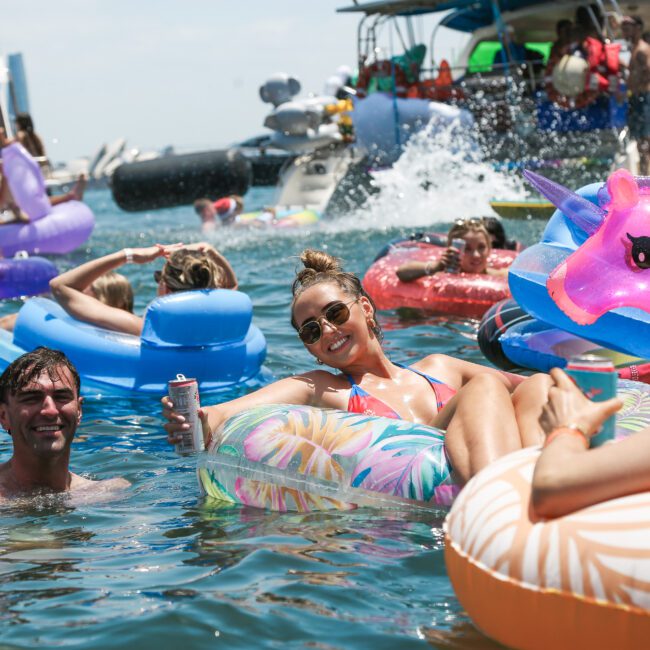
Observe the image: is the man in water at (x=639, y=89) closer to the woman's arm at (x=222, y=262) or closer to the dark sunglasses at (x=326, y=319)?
the woman's arm at (x=222, y=262)

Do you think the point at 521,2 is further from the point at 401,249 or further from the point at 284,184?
the point at 401,249

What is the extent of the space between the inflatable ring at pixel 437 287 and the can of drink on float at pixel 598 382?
5.35 m

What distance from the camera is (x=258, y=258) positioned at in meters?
12.5

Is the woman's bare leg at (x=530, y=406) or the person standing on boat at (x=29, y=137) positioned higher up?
the woman's bare leg at (x=530, y=406)

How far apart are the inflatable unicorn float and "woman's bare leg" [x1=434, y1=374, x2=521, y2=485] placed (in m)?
1.01

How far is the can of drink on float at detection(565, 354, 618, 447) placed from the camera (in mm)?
2461

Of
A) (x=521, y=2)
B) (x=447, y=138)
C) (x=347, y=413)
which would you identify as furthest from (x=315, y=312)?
(x=521, y=2)

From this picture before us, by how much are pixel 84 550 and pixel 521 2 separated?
43.8ft

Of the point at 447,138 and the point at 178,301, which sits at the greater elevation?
the point at 178,301

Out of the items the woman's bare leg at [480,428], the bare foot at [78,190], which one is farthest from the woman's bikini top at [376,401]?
the bare foot at [78,190]

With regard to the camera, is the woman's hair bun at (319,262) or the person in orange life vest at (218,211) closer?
the woman's hair bun at (319,262)

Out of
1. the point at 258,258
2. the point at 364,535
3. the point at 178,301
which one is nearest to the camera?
the point at 364,535

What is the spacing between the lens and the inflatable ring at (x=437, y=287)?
7.89 metres

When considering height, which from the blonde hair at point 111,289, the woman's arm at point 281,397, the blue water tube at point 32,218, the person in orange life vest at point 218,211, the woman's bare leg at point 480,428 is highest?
the woman's bare leg at point 480,428
